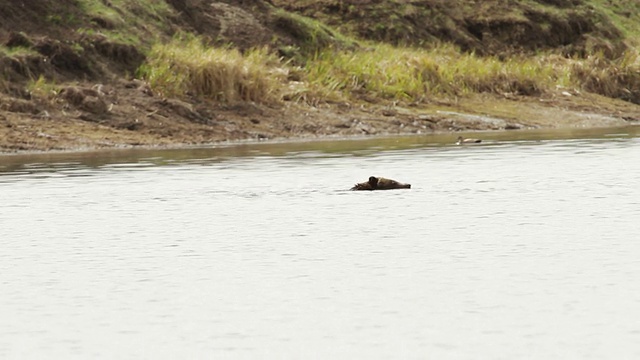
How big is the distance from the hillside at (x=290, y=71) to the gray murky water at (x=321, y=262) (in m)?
6.57

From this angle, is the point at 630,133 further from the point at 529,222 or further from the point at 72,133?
the point at 529,222

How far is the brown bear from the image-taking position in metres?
15.1

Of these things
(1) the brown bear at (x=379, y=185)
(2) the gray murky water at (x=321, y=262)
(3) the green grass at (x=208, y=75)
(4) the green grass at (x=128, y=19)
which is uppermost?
(4) the green grass at (x=128, y=19)

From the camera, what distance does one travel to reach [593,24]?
128 ft

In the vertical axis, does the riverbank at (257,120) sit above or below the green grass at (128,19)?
below

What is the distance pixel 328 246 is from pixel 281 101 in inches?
639

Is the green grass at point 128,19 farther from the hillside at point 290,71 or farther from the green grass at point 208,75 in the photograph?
the green grass at point 208,75

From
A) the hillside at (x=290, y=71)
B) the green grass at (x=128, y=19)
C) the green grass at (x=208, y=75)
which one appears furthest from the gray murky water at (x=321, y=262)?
the green grass at (x=128, y=19)

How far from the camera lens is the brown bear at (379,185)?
1509cm

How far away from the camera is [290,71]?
1155 inches

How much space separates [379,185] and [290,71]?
14.4 meters

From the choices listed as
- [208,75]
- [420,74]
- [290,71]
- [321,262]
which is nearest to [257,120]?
[208,75]

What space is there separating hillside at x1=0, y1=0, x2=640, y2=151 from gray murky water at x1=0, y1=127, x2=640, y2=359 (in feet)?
21.6

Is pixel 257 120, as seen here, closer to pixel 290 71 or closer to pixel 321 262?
A: pixel 290 71
